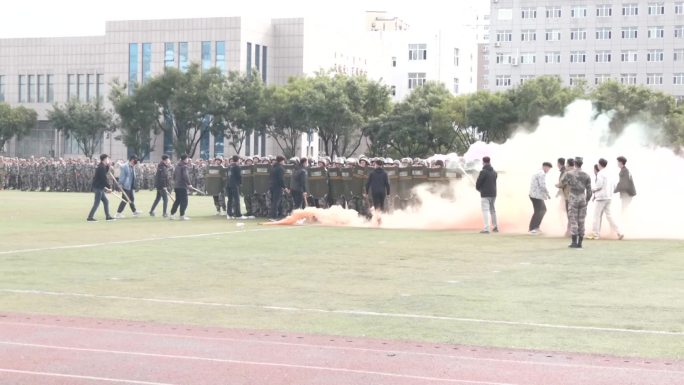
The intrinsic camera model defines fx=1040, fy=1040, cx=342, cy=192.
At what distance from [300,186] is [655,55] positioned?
9102 centimetres

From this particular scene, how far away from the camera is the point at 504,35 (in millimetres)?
119188

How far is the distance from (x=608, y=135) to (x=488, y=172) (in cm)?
552

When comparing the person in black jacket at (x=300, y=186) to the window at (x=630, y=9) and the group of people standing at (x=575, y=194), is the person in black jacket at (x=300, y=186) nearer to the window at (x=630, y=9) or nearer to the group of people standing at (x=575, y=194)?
the group of people standing at (x=575, y=194)

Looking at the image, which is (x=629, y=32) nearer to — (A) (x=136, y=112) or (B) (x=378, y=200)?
(A) (x=136, y=112)

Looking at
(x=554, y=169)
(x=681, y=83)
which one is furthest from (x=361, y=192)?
(x=681, y=83)

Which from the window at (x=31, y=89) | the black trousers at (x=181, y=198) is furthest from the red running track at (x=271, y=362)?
the window at (x=31, y=89)

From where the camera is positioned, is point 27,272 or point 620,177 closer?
point 27,272

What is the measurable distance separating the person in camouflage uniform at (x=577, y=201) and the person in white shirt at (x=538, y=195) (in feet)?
9.09

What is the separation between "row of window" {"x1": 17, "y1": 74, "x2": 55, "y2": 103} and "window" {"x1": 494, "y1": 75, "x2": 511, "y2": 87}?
1973 inches

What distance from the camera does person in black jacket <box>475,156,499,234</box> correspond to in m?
25.0

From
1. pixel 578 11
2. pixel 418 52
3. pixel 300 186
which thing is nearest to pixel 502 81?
pixel 578 11

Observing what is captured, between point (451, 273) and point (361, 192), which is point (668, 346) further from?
point (361, 192)

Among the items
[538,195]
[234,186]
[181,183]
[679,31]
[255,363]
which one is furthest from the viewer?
[679,31]

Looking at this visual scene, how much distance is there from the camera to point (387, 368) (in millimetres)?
8891
